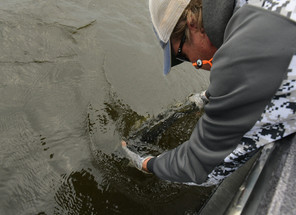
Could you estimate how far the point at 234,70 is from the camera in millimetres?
929

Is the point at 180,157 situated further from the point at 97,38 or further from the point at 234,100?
the point at 97,38

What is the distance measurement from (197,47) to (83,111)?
66.7 inches

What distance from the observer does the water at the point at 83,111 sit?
2031 mm

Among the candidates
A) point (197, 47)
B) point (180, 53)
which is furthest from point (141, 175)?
point (197, 47)

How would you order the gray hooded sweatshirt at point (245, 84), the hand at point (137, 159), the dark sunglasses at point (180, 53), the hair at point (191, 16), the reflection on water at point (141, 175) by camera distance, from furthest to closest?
the reflection on water at point (141, 175)
the hand at point (137, 159)
the dark sunglasses at point (180, 53)
the hair at point (191, 16)
the gray hooded sweatshirt at point (245, 84)

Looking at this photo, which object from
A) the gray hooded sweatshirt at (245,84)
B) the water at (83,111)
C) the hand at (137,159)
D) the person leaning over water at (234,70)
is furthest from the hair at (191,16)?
the water at (83,111)

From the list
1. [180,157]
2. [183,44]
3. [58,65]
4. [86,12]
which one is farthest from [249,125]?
[86,12]

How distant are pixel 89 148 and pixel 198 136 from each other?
1.43 metres

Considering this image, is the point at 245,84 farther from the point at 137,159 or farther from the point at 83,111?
the point at 83,111

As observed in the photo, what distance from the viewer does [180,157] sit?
58.2 inches

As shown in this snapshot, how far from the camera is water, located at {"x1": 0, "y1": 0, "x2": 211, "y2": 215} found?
2.03m

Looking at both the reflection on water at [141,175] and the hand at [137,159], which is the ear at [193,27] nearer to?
the hand at [137,159]

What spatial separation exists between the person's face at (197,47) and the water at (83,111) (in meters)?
1.09

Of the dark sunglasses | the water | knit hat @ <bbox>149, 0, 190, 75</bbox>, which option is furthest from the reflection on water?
knit hat @ <bbox>149, 0, 190, 75</bbox>
